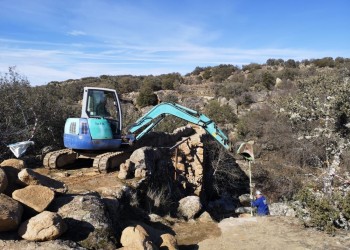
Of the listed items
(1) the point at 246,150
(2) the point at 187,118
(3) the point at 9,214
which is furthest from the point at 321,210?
(2) the point at 187,118

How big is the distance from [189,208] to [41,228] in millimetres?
5547

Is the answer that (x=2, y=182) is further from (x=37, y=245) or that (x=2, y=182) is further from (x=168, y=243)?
(x=168, y=243)

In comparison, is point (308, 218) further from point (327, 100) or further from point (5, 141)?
point (5, 141)

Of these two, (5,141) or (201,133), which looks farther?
(201,133)

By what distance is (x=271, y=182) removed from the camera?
2000 cm

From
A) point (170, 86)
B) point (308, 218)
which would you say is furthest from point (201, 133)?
point (170, 86)

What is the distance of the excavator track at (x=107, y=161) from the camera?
1062 centimetres

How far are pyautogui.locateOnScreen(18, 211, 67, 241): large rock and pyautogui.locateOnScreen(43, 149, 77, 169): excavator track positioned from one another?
18.4ft

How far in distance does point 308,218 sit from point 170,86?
37.3 m

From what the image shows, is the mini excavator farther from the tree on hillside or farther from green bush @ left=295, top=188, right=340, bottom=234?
green bush @ left=295, top=188, right=340, bottom=234

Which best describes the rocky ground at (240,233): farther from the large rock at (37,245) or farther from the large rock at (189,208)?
the large rock at (189,208)

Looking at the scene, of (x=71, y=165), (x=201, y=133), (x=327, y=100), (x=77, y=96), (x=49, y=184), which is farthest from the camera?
(x=77, y=96)

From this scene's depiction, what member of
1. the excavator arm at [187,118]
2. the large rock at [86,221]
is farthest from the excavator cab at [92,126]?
the large rock at [86,221]

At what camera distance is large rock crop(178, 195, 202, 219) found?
10.3m
